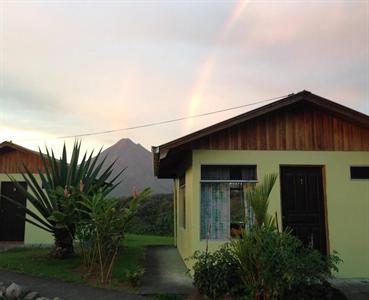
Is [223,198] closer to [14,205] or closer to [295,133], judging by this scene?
[295,133]

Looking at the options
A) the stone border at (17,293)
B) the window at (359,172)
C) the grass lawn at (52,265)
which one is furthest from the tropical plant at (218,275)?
the window at (359,172)

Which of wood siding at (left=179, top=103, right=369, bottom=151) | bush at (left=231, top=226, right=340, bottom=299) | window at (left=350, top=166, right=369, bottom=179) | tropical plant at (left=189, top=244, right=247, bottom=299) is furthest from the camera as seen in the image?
window at (left=350, top=166, right=369, bottom=179)

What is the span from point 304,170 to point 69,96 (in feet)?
25.9

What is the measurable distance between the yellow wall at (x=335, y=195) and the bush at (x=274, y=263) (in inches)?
88.6

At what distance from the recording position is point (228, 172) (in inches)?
378

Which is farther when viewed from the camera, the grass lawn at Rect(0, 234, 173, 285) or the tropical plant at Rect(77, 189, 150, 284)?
the grass lawn at Rect(0, 234, 173, 285)

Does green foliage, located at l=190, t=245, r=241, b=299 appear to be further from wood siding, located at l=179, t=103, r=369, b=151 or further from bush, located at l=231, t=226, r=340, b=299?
wood siding, located at l=179, t=103, r=369, b=151

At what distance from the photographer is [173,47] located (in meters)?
10.7

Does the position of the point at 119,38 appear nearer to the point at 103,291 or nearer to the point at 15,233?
the point at 103,291

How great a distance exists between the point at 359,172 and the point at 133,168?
39.5 m

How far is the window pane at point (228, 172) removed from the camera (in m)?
9.57

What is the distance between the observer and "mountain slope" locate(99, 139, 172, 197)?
43656mm

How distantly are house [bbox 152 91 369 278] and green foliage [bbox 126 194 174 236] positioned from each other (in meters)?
14.6

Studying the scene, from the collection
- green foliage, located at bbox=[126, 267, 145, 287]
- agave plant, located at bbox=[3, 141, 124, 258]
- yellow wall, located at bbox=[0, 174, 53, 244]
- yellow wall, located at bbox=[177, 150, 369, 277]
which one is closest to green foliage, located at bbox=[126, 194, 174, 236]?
yellow wall, located at bbox=[0, 174, 53, 244]
